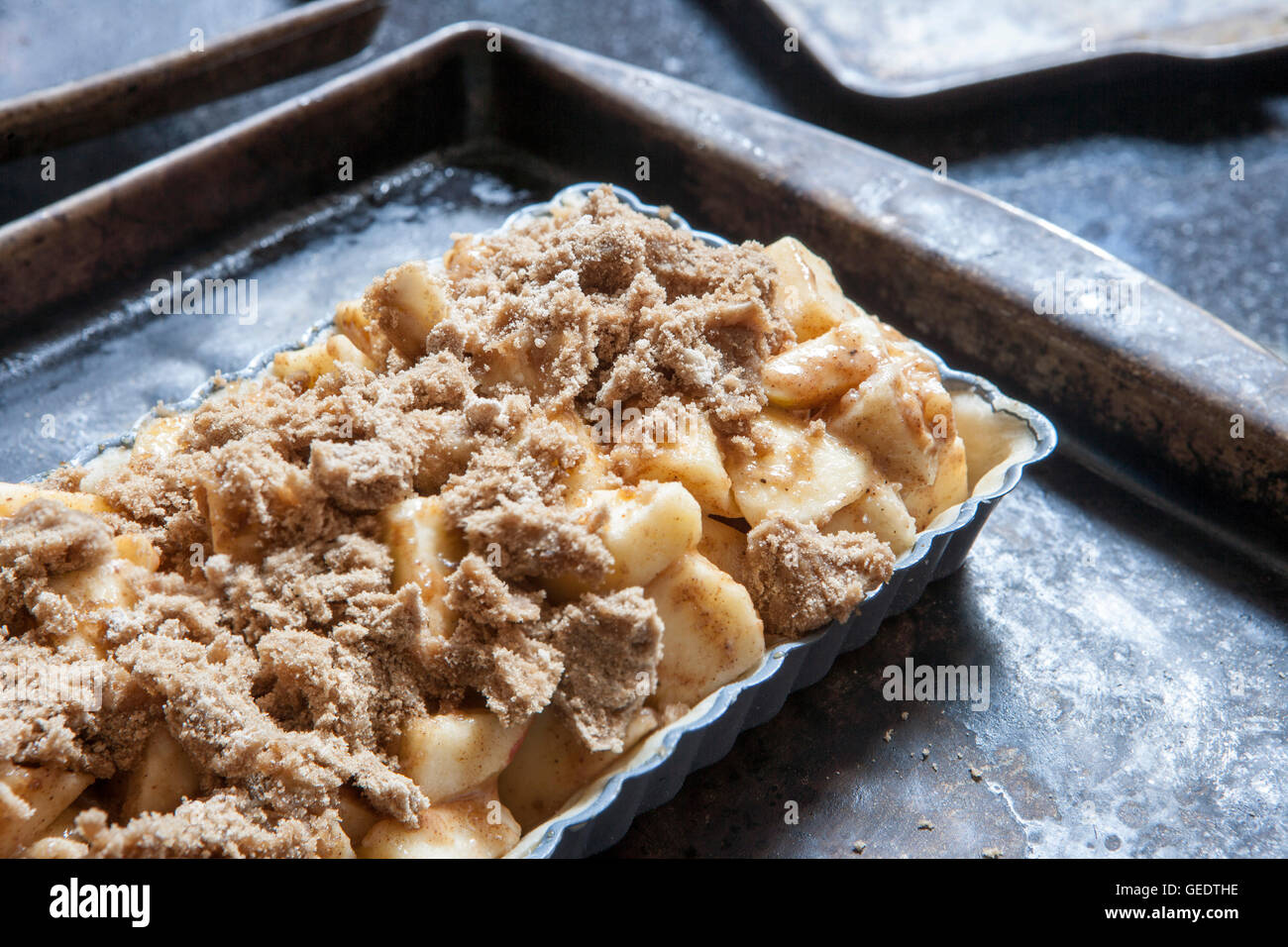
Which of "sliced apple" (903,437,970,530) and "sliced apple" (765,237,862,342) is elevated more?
"sliced apple" (765,237,862,342)

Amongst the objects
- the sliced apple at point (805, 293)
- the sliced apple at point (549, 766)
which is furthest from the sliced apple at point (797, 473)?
the sliced apple at point (549, 766)

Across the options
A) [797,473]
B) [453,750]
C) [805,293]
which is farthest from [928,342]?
[453,750]

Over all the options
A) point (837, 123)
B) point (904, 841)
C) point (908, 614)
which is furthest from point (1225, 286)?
point (904, 841)

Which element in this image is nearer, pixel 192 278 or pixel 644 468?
pixel 644 468

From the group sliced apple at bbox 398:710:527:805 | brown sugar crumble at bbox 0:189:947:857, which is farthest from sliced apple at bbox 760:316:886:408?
sliced apple at bbox 398:710:527:805

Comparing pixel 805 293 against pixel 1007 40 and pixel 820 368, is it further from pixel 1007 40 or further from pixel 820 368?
pixel 1007 40

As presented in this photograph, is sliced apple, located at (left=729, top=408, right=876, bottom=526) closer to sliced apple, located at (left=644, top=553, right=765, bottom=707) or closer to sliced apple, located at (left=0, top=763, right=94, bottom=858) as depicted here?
sliced apple, located at (left=644, top=553, right=765, bottom=707)
